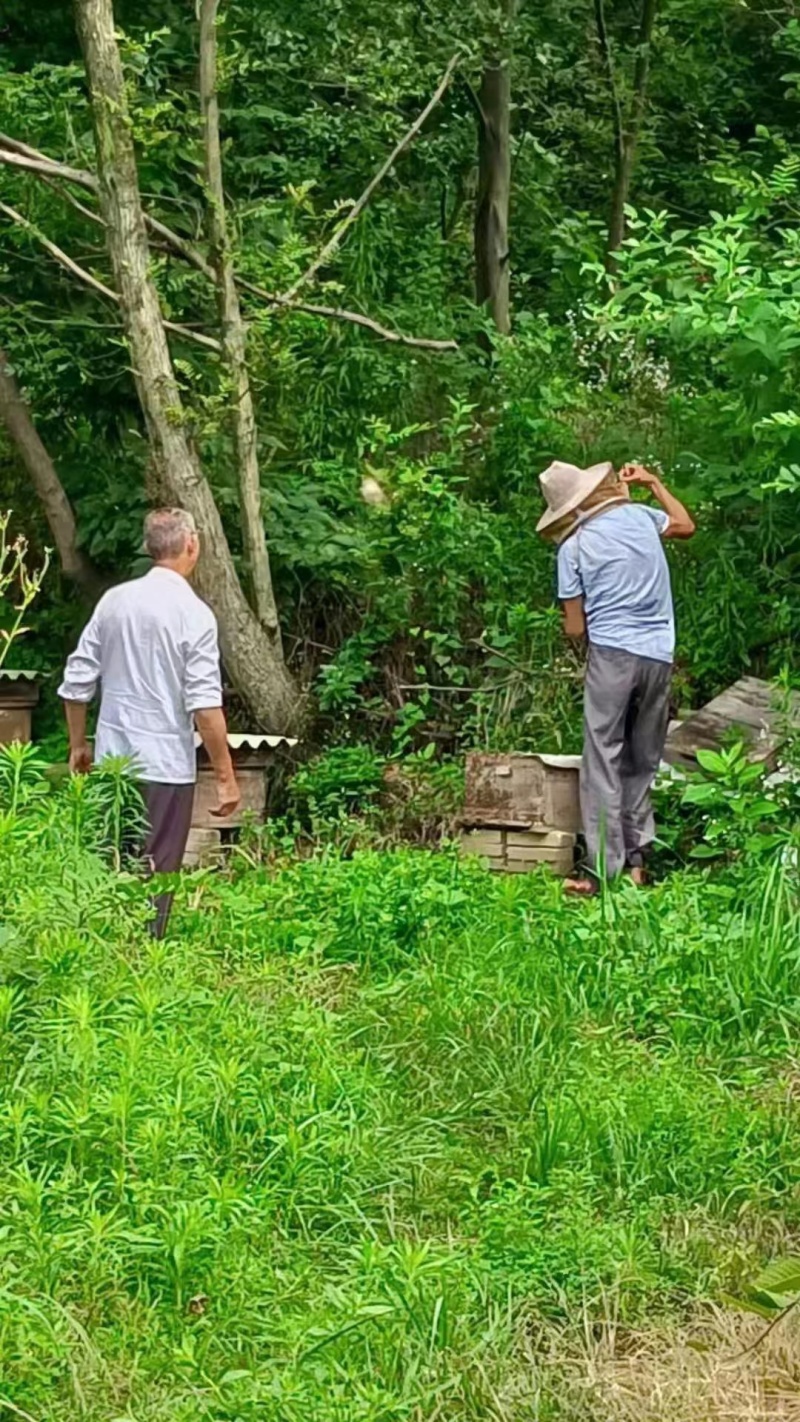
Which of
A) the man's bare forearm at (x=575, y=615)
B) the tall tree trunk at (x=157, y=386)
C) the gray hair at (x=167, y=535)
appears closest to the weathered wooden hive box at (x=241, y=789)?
the tall tree trunk at (x=157, y=386)

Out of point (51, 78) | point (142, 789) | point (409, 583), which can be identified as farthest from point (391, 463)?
point (142, 789)

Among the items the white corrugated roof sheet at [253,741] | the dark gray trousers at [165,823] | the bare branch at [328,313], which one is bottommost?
the white corrugated roof sheet at [253,741]

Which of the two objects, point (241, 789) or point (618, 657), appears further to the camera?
point (241, 789)

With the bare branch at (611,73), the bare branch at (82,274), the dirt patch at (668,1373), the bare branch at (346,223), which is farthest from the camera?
the bare branch at (611,73)

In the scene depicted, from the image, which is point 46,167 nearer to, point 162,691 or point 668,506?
point 162,691

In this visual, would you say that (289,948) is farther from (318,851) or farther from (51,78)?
(51,78)

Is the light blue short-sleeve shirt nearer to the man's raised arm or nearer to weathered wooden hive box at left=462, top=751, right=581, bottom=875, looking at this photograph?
the man's raised arm

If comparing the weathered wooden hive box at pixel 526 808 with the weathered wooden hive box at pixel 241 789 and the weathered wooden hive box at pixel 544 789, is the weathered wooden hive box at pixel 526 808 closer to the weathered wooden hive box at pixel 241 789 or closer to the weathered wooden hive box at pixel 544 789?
the weathered wooden hive box at pixel 544 789

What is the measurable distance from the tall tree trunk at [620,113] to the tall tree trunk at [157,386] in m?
4.73

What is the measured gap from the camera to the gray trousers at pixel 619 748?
691cm

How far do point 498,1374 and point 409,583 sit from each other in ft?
18.3

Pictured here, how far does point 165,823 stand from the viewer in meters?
6.11

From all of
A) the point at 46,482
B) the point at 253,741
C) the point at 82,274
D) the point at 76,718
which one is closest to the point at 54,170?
the point at 82,274

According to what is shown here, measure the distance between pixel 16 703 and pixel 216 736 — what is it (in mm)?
3144
